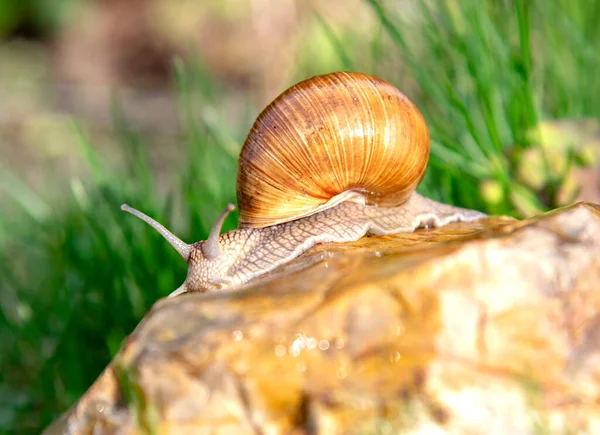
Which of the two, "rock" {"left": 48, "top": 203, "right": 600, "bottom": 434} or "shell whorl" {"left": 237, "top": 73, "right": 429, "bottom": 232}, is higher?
"shell whorl" {"left": 237, "top": 73, "right": 429, "bottom": 232}

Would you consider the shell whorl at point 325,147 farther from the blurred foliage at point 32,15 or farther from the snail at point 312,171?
the blurred foliage at point 32,15

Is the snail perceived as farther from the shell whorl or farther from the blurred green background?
the blurred green background

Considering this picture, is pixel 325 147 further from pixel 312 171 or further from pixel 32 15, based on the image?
pixel 32 15

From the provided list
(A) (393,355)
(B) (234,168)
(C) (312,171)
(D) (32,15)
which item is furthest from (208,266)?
(D) (32,15)

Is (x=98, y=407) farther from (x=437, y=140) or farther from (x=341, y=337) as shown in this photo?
(x=437, y=140)

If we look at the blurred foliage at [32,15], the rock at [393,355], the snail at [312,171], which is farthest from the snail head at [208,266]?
the blurred foliage at [32,15]

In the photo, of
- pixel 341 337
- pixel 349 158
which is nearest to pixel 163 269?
pixel 349 158

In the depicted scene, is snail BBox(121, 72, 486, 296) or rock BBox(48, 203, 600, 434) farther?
snail BBox(121, 72, 486, 296)

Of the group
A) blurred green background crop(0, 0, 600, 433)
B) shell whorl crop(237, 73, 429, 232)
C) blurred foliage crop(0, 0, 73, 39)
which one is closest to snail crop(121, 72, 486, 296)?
shell whorl crop(237, 73, 429, 232)

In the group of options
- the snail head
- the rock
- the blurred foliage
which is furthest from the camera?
the blurred foliage

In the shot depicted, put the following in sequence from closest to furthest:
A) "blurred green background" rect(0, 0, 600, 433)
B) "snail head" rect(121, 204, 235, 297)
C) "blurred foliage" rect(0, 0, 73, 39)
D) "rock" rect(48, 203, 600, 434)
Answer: "rock" rect(48, 203, 600, 434), "snail head" rect(121, 204, 235, 297), "blurred green background" rect(0, 0, 600, 433), "blurred foliage" rect(0, 0, 73, 39)
